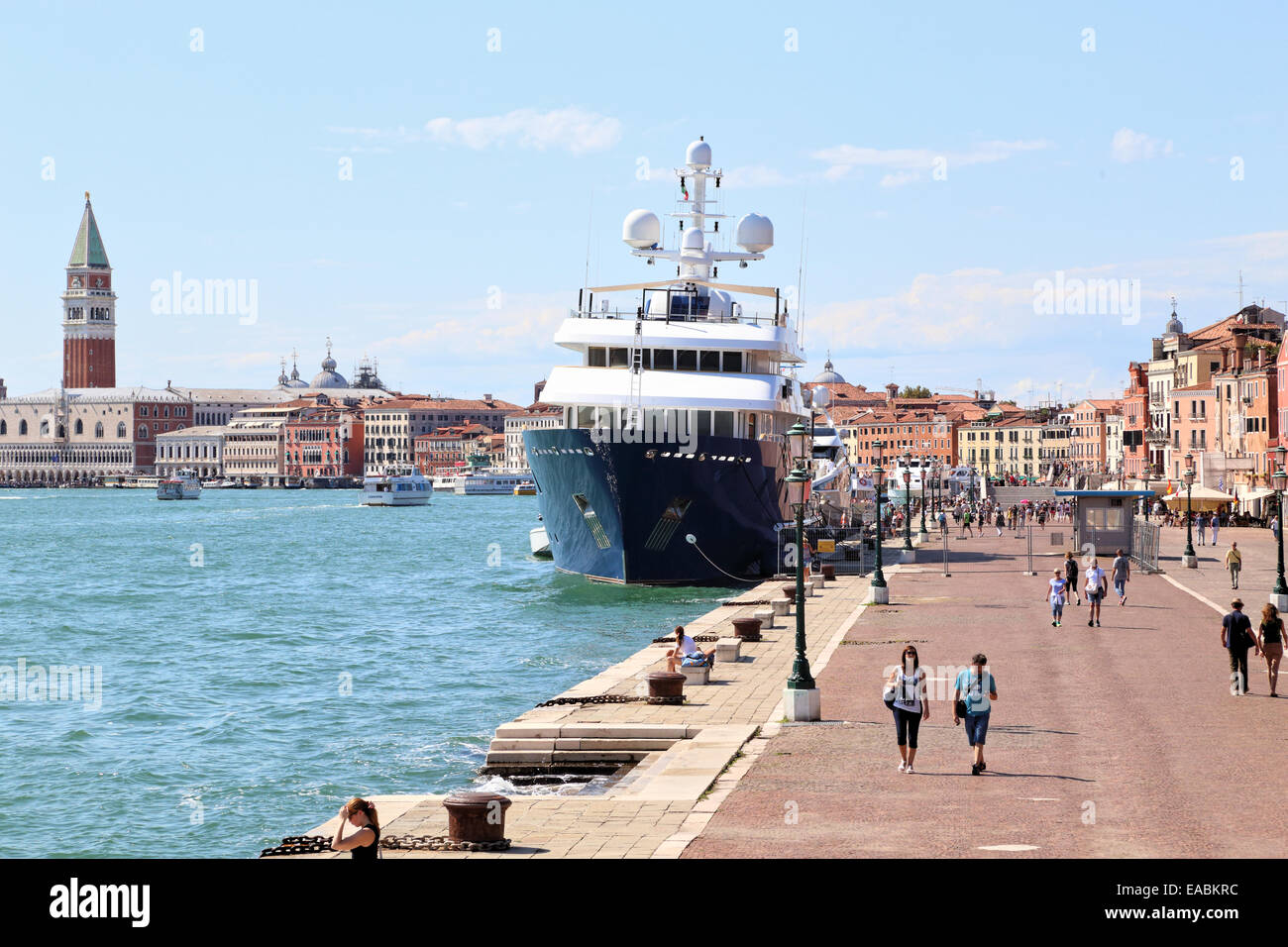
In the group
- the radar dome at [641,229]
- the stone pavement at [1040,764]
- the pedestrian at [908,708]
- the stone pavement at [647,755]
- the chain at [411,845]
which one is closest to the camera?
the stone pavement at [1040,764]

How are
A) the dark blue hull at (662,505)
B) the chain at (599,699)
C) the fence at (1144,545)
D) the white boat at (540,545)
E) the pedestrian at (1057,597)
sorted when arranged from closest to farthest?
the chain at (599,699)
the pedestrian at (1057,597)
the dark blue hull at (662,505)
the fence at (1144,545)
the white boat at (540,545)

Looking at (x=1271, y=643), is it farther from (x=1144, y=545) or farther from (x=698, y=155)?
(x=698, y=155)

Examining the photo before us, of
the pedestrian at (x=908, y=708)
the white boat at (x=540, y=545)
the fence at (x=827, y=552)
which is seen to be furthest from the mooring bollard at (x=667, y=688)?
the white boat at (x=540, y=545)

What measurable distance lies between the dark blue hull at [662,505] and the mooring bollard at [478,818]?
34.3 metres

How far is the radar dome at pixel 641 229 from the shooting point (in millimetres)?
62406

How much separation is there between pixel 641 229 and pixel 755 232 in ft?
15.9

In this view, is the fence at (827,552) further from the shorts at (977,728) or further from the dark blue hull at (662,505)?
the shorts at (977,728)

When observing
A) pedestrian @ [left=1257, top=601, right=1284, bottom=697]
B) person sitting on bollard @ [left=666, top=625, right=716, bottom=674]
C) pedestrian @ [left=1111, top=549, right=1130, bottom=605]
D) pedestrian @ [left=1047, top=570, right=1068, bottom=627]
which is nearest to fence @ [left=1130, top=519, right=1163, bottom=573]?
pedestrian @ [left=1111, top=549, right=1130, bottom=605]

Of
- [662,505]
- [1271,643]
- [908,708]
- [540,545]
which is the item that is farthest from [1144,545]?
[908,708]

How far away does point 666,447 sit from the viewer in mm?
48781

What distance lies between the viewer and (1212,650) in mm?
29047

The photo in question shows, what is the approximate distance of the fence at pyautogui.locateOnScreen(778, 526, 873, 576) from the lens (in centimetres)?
5466

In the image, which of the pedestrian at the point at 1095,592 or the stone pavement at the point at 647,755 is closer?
the stone pavement at the point at 647,755
